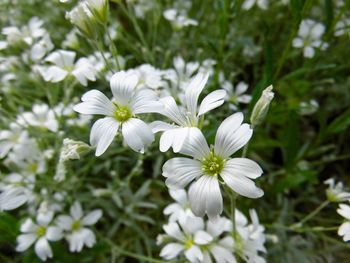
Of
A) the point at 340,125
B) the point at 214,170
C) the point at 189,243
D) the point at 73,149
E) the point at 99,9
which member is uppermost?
the point at 99,9

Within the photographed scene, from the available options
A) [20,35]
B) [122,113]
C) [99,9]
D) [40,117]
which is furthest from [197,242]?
[20,35]

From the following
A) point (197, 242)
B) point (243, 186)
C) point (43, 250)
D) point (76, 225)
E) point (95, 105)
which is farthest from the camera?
point (76, 225)

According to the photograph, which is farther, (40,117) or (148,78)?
(40,117)

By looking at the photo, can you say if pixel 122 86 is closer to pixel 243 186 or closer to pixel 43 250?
pixel 243 186

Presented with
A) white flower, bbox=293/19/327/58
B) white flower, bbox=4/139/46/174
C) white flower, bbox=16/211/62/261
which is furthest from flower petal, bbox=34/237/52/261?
white flower, bbox=293/19/327/58

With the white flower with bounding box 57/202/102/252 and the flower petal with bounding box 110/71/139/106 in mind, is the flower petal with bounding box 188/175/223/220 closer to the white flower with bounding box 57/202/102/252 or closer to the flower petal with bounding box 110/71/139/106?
the flower petal with bounding box 110/71/139/106

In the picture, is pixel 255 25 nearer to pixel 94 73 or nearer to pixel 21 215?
pixel 94 73

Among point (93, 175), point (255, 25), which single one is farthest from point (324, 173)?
point (93, 175)
